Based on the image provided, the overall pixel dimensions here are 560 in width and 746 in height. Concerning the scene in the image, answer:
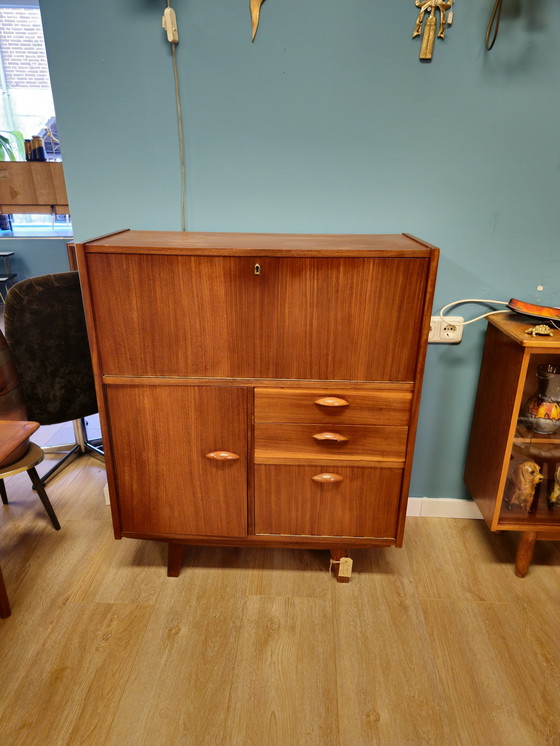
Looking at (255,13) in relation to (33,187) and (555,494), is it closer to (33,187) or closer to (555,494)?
(33,187)

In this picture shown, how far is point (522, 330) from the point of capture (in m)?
1.50

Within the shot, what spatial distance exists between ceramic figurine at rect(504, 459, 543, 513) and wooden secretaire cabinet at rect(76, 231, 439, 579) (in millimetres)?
451

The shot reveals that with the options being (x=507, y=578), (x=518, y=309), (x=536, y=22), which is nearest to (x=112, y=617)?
→ (x=507, y=578)

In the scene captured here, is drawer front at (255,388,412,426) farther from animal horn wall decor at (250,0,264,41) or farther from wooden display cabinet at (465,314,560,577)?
animal horn wall decor at (250,0,264,41)

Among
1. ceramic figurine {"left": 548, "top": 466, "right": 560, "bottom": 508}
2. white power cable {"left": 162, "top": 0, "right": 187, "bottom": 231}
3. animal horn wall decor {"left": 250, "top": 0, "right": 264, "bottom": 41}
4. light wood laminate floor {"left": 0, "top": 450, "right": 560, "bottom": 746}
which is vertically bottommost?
light wood laminate floor {"left": 0, "top": 450, "right": 560, "bottom": 746}

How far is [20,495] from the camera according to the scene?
2.09 meters

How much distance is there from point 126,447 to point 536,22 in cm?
179

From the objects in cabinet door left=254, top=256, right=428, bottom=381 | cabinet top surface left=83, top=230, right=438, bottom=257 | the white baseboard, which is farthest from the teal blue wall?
the white baseboard

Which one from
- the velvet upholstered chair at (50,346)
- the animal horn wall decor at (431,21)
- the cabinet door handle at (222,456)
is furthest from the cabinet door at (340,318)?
the velvet upholstered chair at (50,346)

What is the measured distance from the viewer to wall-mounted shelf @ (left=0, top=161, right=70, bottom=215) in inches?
71.1

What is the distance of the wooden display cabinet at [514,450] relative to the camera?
1.55 metres

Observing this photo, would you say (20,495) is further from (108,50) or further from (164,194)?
(108,50)

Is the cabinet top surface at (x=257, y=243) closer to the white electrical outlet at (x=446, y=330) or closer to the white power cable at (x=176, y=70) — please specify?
the white power cable at (x=176, y=70)

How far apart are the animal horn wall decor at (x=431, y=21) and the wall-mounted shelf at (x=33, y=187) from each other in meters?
1.32
